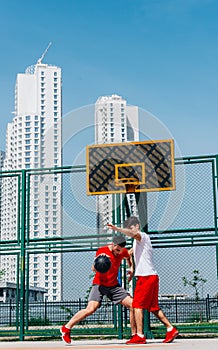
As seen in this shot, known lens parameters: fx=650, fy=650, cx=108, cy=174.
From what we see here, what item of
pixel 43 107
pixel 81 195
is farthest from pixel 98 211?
pixel 43 107

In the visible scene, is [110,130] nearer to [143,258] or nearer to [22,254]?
[22,254]

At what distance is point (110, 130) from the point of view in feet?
40.5

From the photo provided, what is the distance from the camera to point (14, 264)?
12969mm

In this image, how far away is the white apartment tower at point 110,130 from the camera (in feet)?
37.7

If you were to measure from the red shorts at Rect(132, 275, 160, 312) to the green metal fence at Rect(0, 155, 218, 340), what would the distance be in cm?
218

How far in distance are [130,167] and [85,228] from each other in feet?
4.57

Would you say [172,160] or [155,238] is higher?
[172,160]

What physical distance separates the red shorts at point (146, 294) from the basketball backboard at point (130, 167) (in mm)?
2499

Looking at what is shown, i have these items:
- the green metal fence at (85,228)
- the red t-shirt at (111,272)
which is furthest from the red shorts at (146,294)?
the green metal fence at (85,228)

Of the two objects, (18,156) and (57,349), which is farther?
(18,156)

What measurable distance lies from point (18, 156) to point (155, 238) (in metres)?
81.8

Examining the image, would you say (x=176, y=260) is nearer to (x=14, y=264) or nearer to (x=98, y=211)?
(x=98, y=211)

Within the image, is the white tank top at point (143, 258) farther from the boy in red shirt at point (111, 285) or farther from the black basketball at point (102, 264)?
the black basketball at point (102, 264)

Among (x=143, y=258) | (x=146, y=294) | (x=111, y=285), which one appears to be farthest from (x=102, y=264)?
(x=146, y=294)
